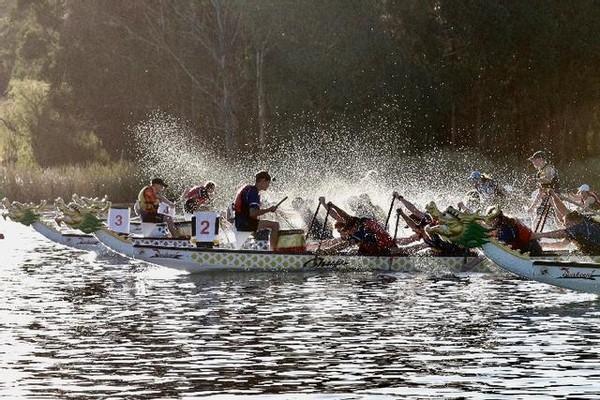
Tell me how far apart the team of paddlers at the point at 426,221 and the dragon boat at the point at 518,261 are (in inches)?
11.1

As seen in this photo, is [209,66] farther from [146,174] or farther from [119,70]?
[146,174]

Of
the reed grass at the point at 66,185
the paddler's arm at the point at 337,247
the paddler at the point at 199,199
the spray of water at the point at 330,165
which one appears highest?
the spray of water at the point at 330,165

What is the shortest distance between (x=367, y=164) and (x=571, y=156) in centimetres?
1193

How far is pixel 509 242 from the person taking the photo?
30750mm

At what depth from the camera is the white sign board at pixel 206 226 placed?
33.8 m

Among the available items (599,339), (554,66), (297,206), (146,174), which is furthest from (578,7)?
(599,339)

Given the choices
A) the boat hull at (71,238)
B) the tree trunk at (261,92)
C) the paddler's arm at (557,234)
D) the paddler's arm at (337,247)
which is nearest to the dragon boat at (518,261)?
the paddler's arm at (557,234)

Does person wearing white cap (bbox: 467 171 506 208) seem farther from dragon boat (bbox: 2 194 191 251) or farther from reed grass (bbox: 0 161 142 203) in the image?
reed grass (bbox: 0 161 142 203)

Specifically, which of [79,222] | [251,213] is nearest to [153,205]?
[79,222]

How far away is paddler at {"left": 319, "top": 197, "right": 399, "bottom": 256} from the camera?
33469mm

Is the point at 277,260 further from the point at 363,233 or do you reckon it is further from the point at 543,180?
the point at 543,180

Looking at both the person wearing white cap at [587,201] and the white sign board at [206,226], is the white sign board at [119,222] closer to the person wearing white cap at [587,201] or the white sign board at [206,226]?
the white sign board at [206,226]

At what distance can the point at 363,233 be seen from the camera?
3350cm

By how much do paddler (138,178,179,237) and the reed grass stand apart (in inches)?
1175
